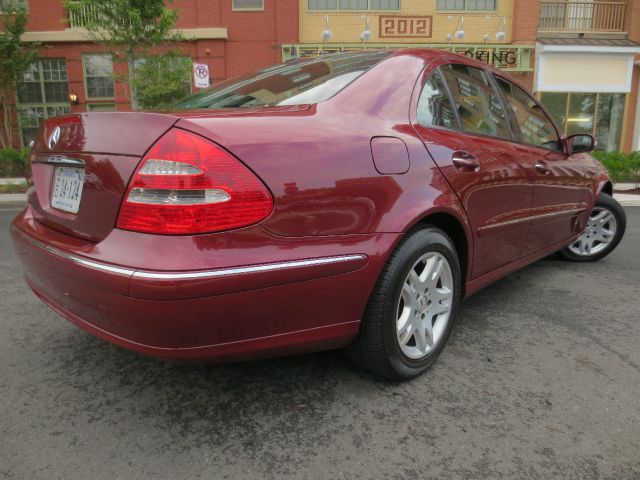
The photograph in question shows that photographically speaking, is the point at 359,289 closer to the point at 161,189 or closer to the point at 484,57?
the point at 161,189

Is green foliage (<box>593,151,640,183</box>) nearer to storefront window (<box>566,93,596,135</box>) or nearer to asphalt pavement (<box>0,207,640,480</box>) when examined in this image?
storefront window (<box>566,93,596,135</box>)

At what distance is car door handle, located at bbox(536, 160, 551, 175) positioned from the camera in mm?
3131

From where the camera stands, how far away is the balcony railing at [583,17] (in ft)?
53.4

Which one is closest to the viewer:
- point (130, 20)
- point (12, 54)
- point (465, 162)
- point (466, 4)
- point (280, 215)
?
point (280, 215)

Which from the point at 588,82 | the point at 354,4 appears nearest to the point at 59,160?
the point at 354,4

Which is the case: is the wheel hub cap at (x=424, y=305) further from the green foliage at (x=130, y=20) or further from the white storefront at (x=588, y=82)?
the white storefront at (x=588, y=82)

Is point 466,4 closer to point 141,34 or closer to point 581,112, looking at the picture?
point 581,112

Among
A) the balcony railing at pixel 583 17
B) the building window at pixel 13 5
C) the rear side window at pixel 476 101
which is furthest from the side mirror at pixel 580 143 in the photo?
the building window at pixel 13 5

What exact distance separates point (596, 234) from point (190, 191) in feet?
13.5

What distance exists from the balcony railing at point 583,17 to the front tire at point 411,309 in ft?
55.6

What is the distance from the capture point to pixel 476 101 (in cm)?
285

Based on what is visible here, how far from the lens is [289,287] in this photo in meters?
1.70

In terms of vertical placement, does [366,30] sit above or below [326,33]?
above

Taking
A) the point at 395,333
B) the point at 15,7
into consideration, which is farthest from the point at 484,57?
the point at 395,333
